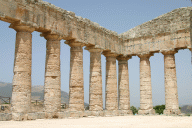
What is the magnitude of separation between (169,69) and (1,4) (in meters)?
18.1

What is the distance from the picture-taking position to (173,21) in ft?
83.5

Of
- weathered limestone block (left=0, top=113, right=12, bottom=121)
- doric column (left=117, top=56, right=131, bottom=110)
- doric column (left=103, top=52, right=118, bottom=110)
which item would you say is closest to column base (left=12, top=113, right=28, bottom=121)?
weathered limestone block (left=0, top=113, right=12, bottom=121)

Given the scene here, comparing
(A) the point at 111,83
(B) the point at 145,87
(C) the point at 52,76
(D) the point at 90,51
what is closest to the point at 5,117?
(C) the point at 52,76

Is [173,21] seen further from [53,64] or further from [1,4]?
[1,4]

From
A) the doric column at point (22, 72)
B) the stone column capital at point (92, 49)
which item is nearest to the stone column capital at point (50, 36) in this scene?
the doric column at point (22, 72)

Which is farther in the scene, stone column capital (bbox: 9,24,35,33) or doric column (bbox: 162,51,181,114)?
doric column (bbox: 162,51,181,114)

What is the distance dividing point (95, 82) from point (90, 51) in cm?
344

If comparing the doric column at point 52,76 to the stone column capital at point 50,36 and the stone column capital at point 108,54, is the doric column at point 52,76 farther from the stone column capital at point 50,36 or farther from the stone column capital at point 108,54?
the stone column capital at point 108,54

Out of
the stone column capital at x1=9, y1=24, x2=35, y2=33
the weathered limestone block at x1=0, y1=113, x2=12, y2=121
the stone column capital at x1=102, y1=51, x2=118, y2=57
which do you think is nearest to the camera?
the weathered limestone block at x1=0, y1=113, x2=12, y2=121

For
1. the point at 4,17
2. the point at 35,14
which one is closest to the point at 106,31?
the point at 35,14

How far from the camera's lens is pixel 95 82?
23.9 metres

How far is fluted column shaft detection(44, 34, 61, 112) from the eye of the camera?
1880 cm

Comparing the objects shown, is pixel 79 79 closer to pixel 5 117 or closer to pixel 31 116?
pixel 31 116

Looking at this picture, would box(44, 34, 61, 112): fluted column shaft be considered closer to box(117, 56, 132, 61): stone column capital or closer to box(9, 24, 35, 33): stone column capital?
box(9, 24, 35, 33): stone column capital
